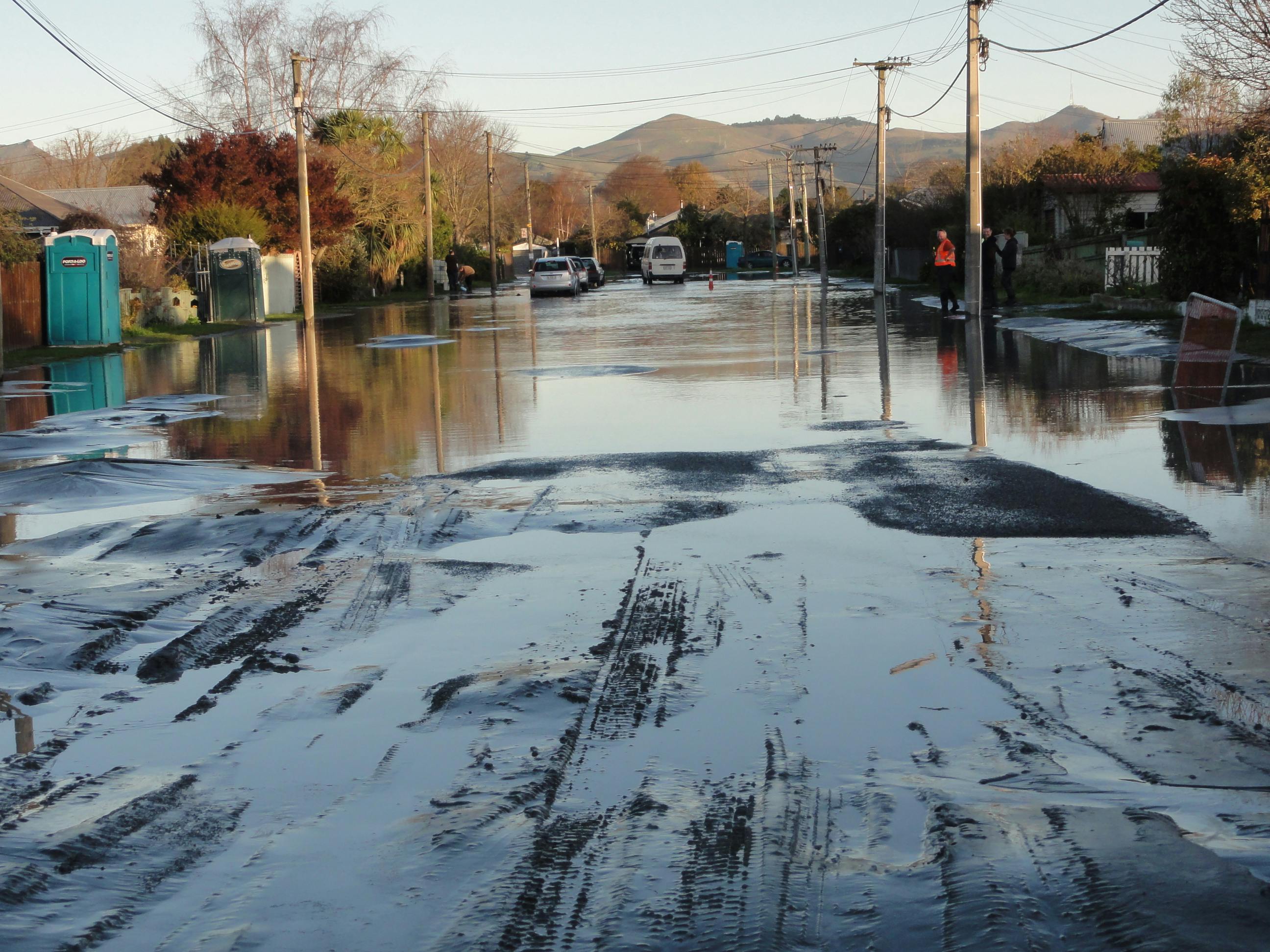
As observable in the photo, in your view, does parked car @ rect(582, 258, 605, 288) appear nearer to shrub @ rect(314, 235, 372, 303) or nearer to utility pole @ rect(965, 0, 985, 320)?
shrub @ rect(314, 235, 372, 303)

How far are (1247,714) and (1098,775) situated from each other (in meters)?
0.88

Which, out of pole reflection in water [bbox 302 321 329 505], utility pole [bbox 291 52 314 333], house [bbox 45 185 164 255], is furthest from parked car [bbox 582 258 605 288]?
pole reflection in water [bbox 302 321 329 505]

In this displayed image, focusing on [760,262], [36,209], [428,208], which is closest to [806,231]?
[760,262]

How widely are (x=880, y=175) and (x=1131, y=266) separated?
1889 cm

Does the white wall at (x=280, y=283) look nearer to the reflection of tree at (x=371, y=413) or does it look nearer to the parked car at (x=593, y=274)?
the parked car at (x=593, y=274)

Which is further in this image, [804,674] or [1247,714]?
[804,674]

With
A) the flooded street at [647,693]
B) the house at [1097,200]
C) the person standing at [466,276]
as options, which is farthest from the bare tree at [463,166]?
the flooded street at [647,693]

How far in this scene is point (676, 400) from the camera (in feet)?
53.4

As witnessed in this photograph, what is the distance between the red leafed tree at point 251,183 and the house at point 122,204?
3.20 ft

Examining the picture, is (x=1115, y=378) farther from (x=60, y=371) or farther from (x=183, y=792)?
(x=60, y=371)

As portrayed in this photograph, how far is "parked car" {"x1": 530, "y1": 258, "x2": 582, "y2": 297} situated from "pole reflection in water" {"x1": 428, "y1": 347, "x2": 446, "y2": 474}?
33.9 metres

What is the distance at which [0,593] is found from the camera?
23.4 ft

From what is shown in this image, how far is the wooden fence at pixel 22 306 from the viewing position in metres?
29.0

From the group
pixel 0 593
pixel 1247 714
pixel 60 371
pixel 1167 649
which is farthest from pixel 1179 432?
pixel 60 371
